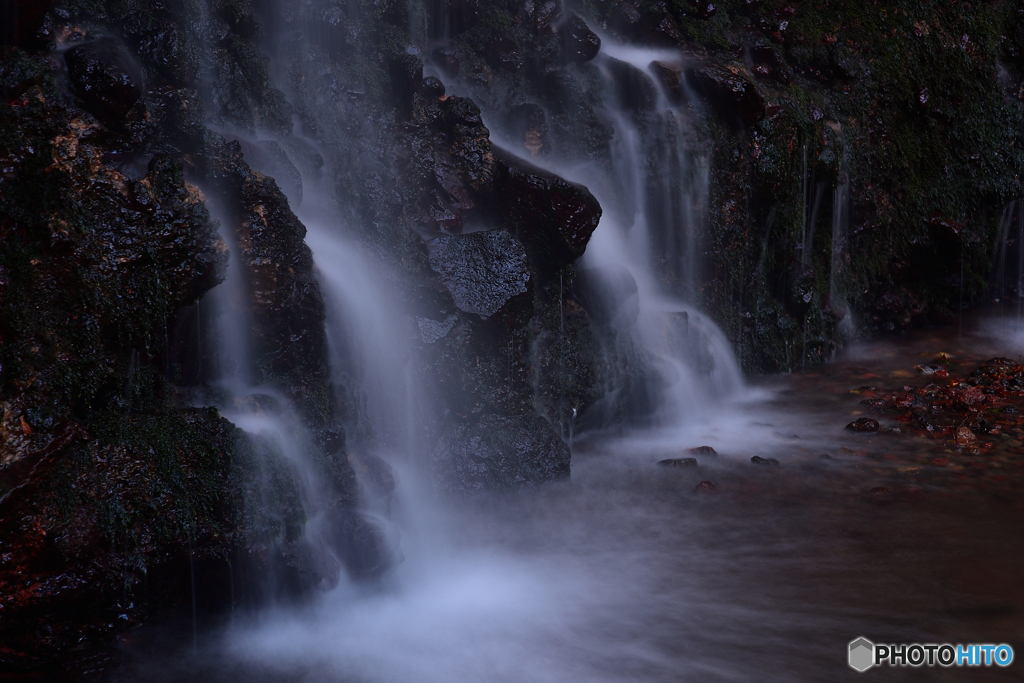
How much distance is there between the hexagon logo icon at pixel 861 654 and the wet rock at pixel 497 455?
282 cm

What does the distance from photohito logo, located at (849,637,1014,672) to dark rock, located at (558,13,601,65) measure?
7018 mm

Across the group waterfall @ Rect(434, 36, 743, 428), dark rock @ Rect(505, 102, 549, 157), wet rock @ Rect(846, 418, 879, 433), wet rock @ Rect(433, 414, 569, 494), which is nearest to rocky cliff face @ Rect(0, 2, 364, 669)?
wet rock @ Rect(433, 414, 569, 494)

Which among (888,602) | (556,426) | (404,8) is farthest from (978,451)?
(404,8)

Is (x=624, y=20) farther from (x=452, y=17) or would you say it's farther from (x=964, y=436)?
(x=964, y=436)

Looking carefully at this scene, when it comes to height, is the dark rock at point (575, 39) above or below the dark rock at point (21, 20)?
above

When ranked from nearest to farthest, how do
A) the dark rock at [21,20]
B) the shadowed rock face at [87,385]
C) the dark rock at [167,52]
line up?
the shadowed rock face at [87,385], the dark rock at [21,20], the dark rock at [167,52]

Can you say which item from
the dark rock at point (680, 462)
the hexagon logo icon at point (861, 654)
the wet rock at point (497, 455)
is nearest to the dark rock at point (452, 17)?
the wet rock at point (497, 455)

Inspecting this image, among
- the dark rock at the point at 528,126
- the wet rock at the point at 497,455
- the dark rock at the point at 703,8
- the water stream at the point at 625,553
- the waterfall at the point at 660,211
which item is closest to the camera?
the water stream at the point at 625,553

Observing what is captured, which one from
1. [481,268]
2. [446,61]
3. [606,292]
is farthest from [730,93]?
[481,268]

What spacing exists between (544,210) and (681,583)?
134 inches

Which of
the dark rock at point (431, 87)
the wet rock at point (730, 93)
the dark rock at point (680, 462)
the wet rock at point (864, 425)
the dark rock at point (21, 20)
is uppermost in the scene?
the wet rock at point (730, 93)

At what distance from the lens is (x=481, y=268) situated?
20.0 feet

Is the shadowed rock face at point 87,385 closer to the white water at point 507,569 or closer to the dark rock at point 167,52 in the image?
the white water at point 507,569

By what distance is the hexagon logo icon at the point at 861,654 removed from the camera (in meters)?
3.40
